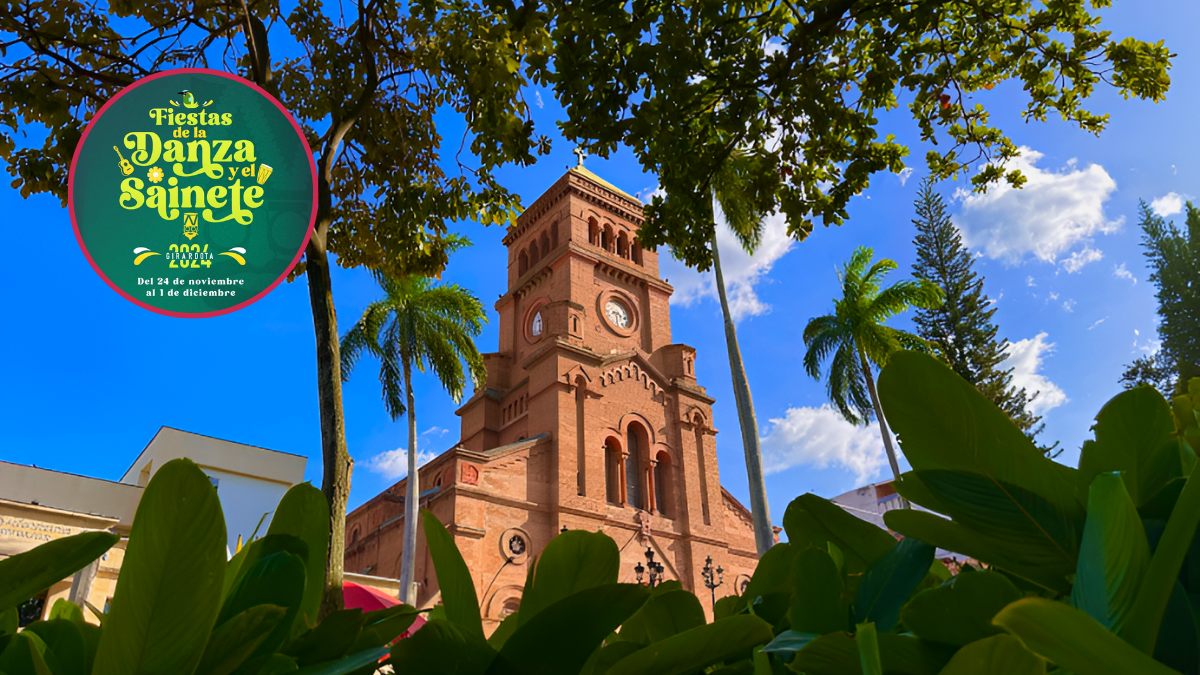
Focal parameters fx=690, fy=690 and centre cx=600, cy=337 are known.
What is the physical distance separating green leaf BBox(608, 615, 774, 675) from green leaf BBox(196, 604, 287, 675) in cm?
24

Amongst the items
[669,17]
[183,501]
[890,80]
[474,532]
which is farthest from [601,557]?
[474,532]

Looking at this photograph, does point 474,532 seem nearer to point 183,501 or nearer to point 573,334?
point 573,334

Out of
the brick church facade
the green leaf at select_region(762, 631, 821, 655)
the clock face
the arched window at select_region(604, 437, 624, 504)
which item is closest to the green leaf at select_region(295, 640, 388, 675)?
the green leaf at select_region(762, 631, 821, 655)

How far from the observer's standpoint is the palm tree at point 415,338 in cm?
1795

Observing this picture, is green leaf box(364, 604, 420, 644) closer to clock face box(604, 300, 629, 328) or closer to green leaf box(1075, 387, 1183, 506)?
green leaf box(1075, 387, 1183, 506)

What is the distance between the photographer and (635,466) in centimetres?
2425

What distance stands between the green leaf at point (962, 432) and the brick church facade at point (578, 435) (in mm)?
18309

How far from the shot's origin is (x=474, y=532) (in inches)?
763

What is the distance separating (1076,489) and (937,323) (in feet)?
97.5

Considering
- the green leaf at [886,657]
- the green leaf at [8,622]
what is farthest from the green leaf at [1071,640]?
the green leaf at [8,622]

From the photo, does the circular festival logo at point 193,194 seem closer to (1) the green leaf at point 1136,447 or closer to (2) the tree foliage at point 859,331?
(1) the green leaf at point 1136,447

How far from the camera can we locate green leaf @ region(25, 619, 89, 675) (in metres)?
0.54

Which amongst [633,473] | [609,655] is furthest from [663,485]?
[609,655]

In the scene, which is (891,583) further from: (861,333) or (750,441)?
(861,333)
